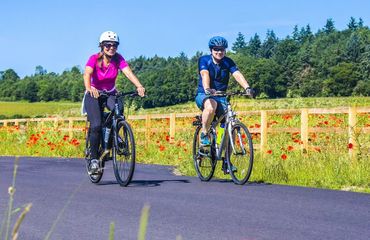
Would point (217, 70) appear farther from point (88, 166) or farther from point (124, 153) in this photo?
point (88, 166)

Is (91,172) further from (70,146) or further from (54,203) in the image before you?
(70,146)

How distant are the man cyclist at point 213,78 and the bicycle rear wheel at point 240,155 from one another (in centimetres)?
46

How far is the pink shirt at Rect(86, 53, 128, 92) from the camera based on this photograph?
8.16m

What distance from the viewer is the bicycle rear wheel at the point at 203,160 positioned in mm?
8859

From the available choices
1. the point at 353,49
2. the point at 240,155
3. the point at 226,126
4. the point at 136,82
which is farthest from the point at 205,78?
the point at 353,49

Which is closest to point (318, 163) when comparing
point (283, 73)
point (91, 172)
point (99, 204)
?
point (91, 172)

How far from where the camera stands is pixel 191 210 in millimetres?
6250

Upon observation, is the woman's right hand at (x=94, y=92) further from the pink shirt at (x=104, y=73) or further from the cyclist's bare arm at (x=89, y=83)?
the pink shirt at (x=104, y=73)

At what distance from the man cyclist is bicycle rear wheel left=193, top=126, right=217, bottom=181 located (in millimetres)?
177

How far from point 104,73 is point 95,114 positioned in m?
0.52

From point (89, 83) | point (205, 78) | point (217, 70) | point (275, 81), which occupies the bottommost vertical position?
point (89, 83)

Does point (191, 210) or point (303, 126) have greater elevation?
point (303, 126)

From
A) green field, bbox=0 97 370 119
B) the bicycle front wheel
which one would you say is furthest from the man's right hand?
green field, bbox=0 97 370 119

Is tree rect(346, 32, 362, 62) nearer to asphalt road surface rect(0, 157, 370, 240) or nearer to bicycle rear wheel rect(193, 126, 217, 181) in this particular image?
bicycle rear wheel rect(193, 126, 217, 181)
